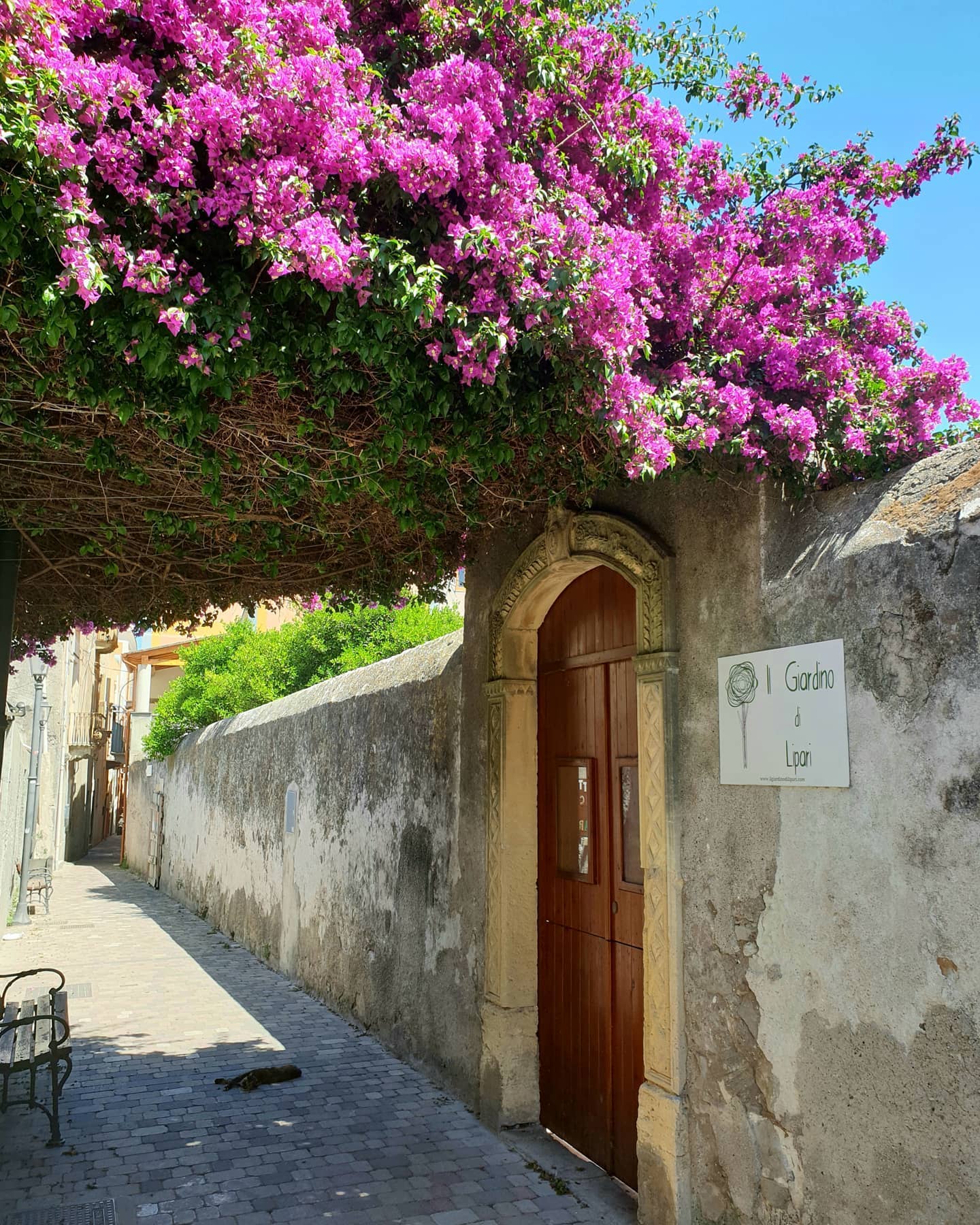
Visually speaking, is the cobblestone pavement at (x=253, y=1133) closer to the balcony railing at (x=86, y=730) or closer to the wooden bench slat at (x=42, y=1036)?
the wooden bench slat at (x=42, y=1036)

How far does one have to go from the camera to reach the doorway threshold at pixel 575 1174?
→ 13.3 feet

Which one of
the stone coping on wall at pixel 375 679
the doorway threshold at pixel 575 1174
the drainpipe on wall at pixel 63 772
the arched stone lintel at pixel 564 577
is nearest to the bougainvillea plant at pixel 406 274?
the arched stone lintel at pixel 564 577

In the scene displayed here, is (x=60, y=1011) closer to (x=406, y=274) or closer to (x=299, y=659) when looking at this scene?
(x=406, y=274)

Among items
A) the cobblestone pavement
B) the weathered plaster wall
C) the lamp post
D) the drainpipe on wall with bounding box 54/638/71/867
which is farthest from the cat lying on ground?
the drainpipe on wall with bounding box 54/638/71/867

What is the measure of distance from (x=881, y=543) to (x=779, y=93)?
219 centimetres

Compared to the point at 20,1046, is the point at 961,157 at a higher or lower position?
higher

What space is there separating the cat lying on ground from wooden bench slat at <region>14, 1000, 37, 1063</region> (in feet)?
3.75

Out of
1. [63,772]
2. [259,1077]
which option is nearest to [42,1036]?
[259,1077]

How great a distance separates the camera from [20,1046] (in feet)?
17.5

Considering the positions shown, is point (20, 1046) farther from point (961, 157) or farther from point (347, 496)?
point (961, 157)

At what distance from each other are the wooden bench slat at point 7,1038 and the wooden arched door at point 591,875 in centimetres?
282

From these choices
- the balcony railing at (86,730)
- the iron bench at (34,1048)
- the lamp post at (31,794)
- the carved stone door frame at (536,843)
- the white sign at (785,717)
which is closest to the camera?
the white sign at (785,717)

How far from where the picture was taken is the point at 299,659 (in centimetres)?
1833

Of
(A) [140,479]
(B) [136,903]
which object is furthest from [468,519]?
(B) [136,903]
